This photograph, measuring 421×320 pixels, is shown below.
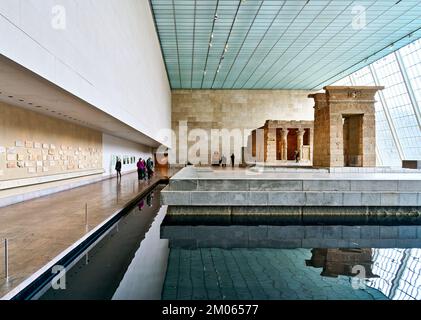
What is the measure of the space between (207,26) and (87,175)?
42.3 ft

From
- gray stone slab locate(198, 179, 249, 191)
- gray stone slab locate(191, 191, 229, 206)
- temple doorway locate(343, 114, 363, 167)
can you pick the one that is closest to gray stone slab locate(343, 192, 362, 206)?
gray stone slab locate(198, 179, 249, 191)

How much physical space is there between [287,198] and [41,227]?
635cm

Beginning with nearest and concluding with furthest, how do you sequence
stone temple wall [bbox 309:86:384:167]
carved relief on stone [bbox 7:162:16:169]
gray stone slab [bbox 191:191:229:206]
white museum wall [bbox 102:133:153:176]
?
1. gray stone slab [bbox 191:191:229:206]
2. carved relief on stone [bbox 7:162:16:169]
3. stone temple wall [bbox 309:86:384:167]
4. white museum wall [bbox 102:133:153:176]

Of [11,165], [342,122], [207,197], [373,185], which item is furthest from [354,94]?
[11,165]

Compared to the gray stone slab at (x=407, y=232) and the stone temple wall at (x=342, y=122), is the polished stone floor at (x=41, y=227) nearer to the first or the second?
the gray stone slab at (x=407, y=232)

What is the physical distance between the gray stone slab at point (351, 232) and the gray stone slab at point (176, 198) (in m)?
4.25

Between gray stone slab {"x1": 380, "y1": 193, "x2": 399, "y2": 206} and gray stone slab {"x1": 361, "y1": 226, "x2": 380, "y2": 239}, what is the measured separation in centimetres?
91

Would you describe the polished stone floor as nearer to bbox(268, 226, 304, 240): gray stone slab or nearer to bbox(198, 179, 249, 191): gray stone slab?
bbox(198, 179, 249, 191): gray stone slab

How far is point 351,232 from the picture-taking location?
27.6 ft

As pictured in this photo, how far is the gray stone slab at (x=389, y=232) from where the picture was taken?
812 cm

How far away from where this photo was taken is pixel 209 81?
1497 inches

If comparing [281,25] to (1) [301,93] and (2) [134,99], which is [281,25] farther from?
(1) [301,93]

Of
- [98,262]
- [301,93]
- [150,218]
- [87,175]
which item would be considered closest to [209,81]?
[301,93]

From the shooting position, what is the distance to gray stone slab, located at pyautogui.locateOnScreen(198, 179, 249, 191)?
30.7ft
